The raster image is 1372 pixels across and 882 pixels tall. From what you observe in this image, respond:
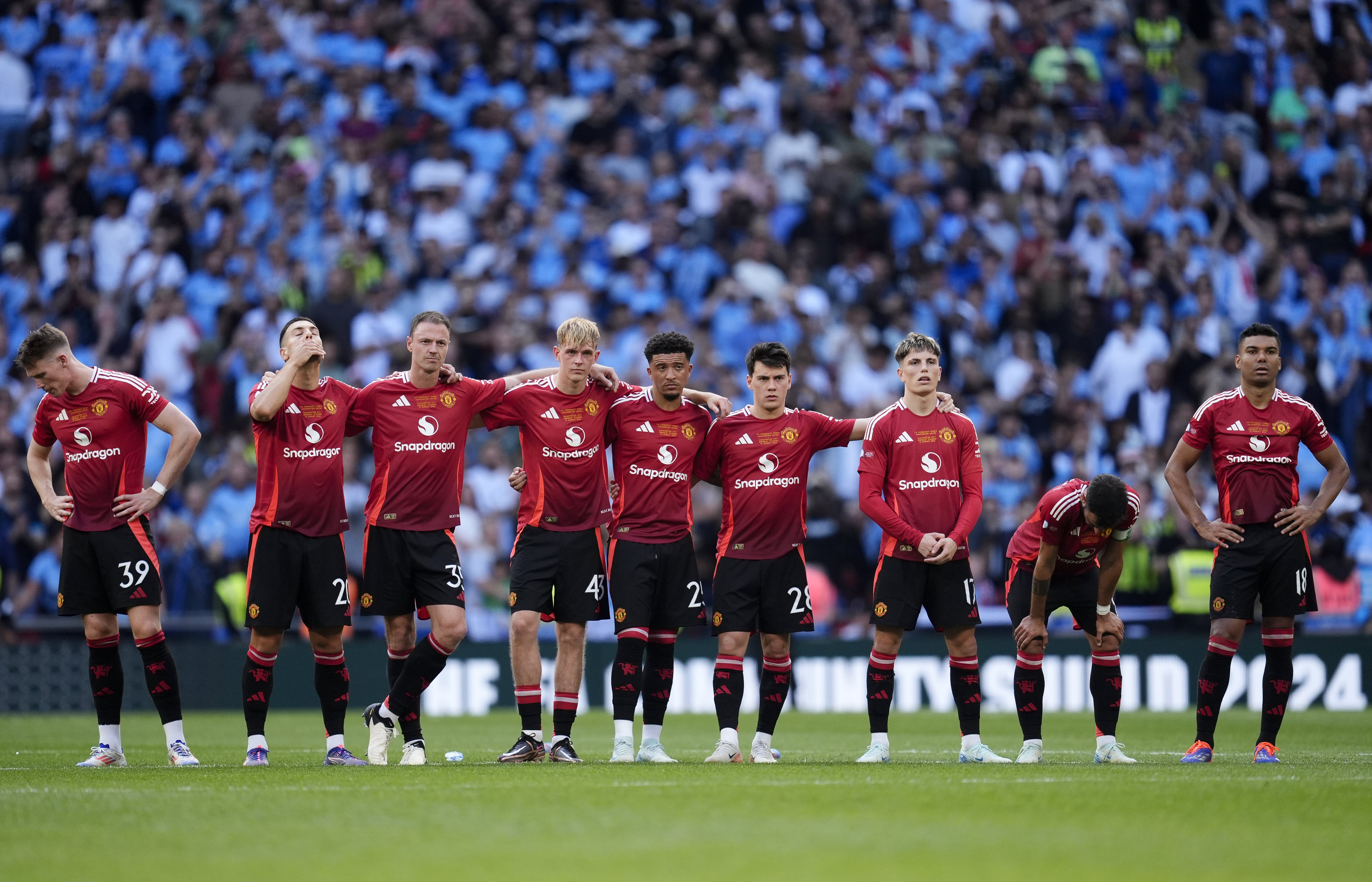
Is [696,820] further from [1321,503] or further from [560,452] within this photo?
[1321,503]

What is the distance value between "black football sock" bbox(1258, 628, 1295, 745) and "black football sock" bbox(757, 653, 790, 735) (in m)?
2.99

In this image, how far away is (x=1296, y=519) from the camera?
9914 millimetres

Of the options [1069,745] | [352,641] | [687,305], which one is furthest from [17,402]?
[1069,745]

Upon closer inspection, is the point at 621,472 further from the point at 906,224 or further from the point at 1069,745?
the point at 906,224

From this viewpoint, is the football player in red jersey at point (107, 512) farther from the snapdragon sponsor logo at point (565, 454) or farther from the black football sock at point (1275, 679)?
the black football sock at point (1275, 679)

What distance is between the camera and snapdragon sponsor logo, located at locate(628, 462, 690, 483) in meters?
9.99

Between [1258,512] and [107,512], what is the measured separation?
745 cm

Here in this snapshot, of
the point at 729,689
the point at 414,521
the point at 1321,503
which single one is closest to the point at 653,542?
the point at 729,689

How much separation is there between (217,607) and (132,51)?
10210mm

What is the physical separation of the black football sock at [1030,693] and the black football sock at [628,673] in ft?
7.76

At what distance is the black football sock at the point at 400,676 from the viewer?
9633mm

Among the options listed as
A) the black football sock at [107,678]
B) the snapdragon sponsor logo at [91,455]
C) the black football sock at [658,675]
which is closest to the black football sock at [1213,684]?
the black football sock at [658,675]

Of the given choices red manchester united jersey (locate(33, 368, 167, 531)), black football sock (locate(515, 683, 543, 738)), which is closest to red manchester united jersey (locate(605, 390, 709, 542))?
black football sock (locate(515, 683, 543, 738))

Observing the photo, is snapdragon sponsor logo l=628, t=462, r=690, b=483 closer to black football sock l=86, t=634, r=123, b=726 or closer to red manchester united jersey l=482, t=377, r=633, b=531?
red manchester united jersey l=482, t=377, r=633, b=531
